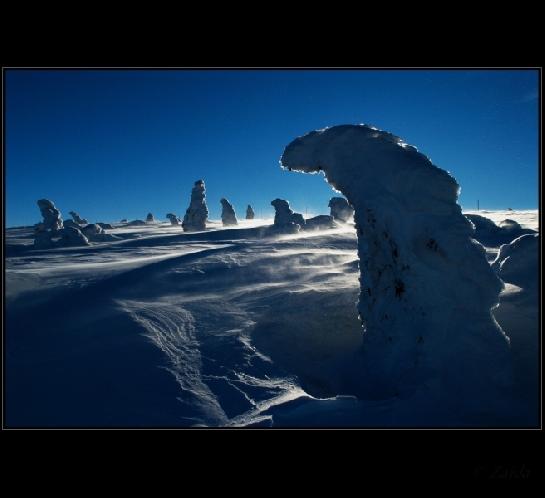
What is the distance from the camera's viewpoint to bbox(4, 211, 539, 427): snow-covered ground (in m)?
5.56

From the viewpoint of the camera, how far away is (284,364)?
7891mm

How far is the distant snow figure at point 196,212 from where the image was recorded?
44312mm

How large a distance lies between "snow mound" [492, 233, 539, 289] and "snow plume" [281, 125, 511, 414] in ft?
14.7

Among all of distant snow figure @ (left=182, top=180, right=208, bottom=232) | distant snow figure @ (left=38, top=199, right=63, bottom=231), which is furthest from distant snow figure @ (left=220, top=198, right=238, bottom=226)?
distant snow figure @ (left=38, top=199, right=63, bottom=231)

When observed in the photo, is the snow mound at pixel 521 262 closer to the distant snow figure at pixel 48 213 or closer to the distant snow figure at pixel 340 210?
the distant snow figure at pixel 340 210

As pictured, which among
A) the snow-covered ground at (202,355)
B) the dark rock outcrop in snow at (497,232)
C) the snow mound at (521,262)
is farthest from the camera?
the dark rock outcrop in snow at (497,232)

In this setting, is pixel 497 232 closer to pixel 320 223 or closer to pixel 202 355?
pixel 320 223

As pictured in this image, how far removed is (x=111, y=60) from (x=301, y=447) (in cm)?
528

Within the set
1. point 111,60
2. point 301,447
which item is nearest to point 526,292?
point 301,447

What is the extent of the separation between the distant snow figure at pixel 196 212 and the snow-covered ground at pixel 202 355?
101ft

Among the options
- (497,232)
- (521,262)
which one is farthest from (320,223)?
(521,262)

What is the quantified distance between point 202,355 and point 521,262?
1002 centimetres

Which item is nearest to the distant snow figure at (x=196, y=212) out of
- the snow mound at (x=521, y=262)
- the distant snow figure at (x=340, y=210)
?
the distant snow figure at (x=340, y=210)

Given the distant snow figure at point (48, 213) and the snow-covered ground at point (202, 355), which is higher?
the distant snow figure at point (48, 213)
